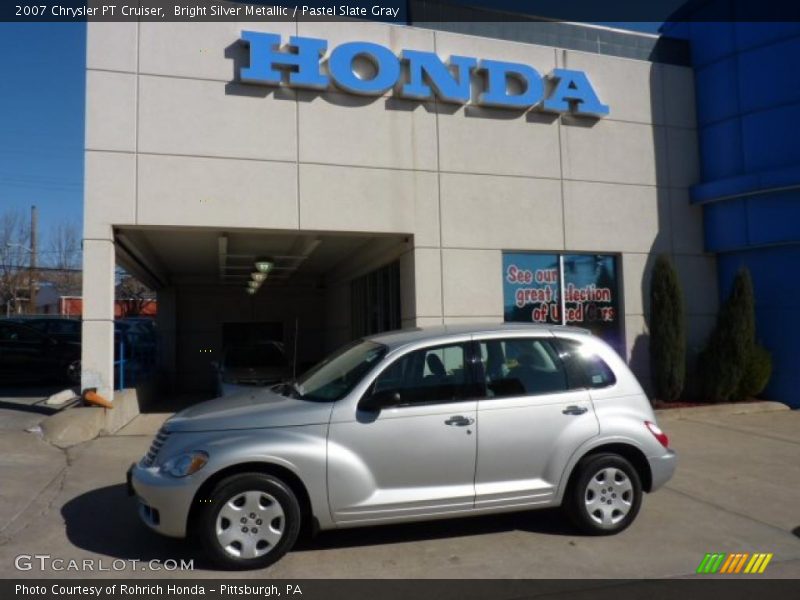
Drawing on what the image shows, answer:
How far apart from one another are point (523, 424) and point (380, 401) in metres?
1.17

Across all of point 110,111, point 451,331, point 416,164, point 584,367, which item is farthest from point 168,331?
point 584,367

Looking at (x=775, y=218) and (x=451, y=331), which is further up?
(x=775, y=218)

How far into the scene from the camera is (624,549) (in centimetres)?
514

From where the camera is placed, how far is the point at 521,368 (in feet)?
18.1

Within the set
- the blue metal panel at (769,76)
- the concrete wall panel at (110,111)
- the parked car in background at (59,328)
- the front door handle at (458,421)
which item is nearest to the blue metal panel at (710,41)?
the blue metal panel at (769,76)

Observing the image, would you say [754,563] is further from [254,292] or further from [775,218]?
[254,292]

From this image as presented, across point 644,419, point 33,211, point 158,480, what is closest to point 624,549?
point 644,419

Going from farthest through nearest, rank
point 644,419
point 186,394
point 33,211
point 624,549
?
point 33,211
point 186,394
point 644,419
point 624,549

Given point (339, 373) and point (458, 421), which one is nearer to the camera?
point (458, 421)

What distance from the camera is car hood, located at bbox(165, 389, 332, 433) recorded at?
4863 millimetres

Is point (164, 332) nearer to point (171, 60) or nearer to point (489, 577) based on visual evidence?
point (171, 60)

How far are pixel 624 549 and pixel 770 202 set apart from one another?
9.29m

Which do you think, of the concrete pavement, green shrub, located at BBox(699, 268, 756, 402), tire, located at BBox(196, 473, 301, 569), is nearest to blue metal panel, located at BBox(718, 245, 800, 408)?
green shrub, located at BBox(699, 268, 756, 402)

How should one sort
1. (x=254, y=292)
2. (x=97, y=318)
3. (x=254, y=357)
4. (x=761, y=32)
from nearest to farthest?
(x=97, y=318) → (x=761, y=32) → (x=254, y=357) → (x=254, y=292)
